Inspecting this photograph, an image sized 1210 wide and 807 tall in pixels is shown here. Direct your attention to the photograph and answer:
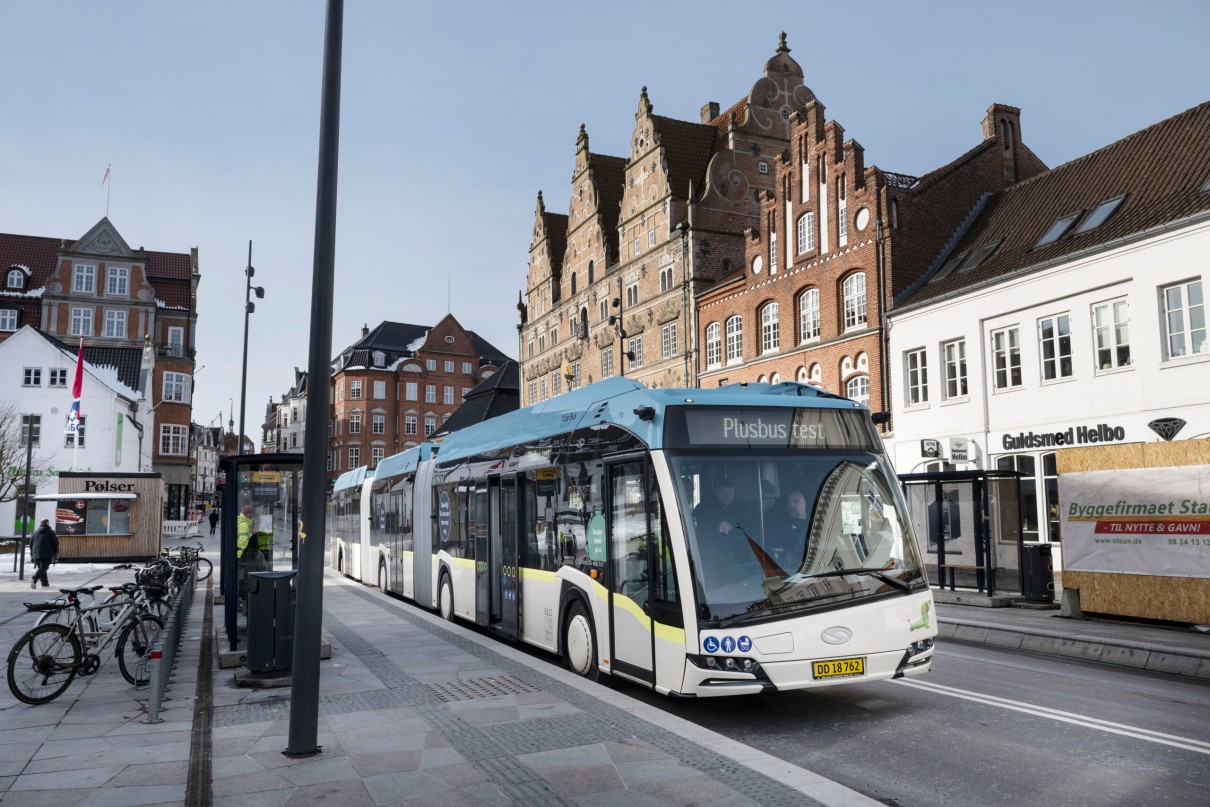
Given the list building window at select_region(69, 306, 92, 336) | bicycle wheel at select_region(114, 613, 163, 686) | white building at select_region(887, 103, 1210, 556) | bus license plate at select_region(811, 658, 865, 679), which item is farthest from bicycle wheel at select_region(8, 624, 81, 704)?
building window at select_region(69, 306, 92, 336)

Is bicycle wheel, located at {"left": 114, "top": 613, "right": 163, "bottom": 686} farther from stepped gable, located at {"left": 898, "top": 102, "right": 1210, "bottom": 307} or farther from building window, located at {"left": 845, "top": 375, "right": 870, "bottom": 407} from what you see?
building window, located at {"left": 845, "top": 375, "right": 870, "bottom": 407}

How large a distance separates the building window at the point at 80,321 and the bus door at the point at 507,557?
5862 centimetres

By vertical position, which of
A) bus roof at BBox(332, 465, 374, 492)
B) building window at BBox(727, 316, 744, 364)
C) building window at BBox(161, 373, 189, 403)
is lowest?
bus roof at BBox(332, 465, 374, 492)

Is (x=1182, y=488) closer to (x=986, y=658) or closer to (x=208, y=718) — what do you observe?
(x=986, y=658)

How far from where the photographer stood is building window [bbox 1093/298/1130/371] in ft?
70.3

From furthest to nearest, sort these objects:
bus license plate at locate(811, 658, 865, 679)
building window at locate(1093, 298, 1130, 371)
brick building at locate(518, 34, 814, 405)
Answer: brick building at locate(518, 34, 814, 405), building window at locate(1093, 298, 1130, 371), bus license plate at locate(811, 658, 865, 679)

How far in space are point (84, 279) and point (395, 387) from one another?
38.4 meters

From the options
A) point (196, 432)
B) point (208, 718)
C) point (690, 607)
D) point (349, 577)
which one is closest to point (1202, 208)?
point (690, 607)

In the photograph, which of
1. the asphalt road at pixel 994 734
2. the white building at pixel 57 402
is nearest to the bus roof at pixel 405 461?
the asphalt road at pixel 994 734

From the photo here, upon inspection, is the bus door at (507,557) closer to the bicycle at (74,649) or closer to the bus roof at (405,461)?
the bicycle at (74,649)

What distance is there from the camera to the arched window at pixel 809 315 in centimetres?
3154

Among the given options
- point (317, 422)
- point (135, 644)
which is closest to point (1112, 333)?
point (317, 422)

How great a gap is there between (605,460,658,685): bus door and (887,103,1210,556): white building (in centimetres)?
1551

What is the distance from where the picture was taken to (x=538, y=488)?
11.5 m
